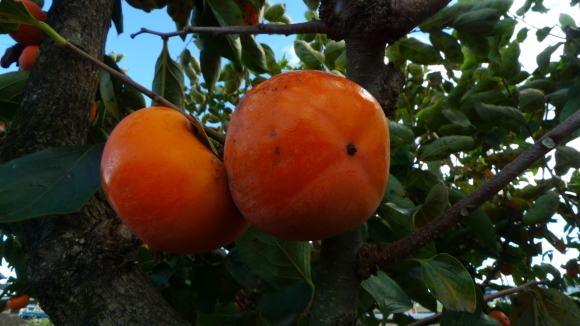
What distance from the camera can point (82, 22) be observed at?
54.5 inches

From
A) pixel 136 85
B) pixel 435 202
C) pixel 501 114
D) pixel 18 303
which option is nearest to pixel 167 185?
pixel 136 85

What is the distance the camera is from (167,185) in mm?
709

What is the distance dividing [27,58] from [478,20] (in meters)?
1.70

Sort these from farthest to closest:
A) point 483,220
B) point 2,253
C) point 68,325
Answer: point 2,253, point 483,220, point 68,325

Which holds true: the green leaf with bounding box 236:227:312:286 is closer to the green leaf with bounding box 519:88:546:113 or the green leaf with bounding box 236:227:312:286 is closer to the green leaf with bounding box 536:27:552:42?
the green leaf with bounding box 519:88:546:113

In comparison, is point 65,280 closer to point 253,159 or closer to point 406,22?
point 253,159

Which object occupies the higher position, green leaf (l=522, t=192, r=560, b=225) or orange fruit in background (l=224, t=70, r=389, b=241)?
orange fruit in background (l=224, t=70, r=389, b=241)

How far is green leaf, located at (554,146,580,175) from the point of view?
1680 millimetres

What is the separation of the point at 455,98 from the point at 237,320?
4.77 ft

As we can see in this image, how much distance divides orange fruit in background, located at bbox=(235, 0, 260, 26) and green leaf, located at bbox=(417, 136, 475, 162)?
0.96 meters

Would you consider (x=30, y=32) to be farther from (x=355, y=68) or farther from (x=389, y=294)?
(x=389, y=294)

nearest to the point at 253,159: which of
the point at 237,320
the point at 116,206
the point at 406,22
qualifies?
the point at 116,206

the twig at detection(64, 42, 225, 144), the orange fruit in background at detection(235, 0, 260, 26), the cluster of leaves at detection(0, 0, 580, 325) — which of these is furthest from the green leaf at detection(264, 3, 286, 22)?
the twig at detection(64, 42, 225, 144)

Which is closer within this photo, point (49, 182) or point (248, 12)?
point (49, 182)
